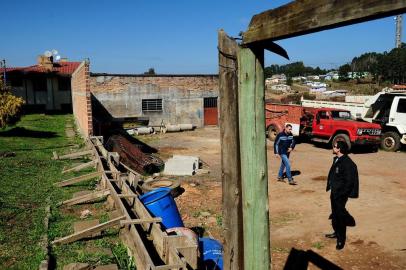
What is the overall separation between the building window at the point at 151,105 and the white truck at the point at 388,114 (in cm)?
1349

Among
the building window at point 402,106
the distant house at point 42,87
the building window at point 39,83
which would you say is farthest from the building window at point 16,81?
the building window at point 402,106

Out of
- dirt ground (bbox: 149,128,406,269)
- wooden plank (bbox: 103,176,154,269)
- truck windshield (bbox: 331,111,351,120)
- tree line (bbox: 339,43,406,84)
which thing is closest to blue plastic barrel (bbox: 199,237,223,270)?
wooden plank (bbox: 103,176,154,269)

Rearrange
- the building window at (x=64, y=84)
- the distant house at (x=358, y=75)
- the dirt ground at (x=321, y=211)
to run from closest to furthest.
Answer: the dirt ground at (x=321, y=211) → the building window at (x=64, y=84) → the distant house at (x=358, y=75)

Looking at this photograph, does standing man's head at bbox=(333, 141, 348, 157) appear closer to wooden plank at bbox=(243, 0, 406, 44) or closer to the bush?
wooden plank at bbox=(243, 0, 406, 44)

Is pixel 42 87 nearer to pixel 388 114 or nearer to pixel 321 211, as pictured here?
pixel 388 114

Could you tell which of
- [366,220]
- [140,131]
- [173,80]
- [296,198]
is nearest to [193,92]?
[173,80]

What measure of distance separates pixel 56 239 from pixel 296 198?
6296mm

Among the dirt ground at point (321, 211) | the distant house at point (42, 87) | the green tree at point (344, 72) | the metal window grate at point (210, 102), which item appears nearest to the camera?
the dirt ground at point (321, 211)

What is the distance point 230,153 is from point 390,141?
16912 mm

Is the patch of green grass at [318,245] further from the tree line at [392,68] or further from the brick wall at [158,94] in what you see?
the tree line at [392,68]

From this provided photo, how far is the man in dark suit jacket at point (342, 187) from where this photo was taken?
6578 millimetres

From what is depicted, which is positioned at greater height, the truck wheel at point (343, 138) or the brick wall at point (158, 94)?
the brick wall at point (158, 94)

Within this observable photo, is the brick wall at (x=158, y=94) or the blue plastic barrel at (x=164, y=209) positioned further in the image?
the brick wall at (x=158, y=94)

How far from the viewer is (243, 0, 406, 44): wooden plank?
169cm
